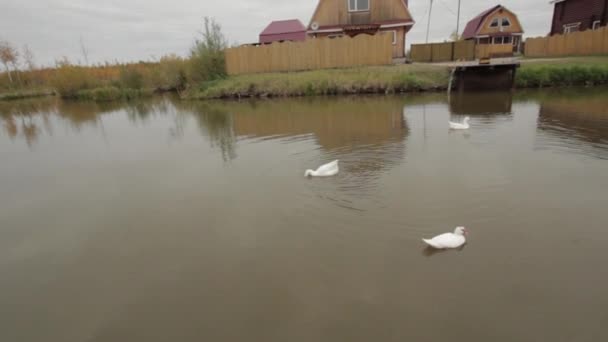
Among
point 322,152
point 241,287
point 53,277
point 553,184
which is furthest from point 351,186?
point 53,277

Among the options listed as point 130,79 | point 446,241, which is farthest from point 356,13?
point 446,241

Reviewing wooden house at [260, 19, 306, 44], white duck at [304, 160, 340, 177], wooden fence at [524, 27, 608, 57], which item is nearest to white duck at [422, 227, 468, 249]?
white duck at [304, 160, 340, 177]

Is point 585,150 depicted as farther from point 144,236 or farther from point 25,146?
point 25,146

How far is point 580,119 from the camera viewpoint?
9703mm

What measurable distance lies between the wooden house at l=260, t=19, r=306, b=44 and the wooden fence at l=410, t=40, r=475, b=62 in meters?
15.5

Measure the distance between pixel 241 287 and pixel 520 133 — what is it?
8235 millimetres

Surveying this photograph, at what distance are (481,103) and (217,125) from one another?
10.9m

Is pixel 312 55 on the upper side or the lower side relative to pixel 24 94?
upper

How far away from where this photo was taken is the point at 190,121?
1395 centimetres

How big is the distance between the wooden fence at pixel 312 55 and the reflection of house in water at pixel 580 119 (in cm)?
1014

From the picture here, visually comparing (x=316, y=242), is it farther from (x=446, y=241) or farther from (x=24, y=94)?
(x=24, y=94)

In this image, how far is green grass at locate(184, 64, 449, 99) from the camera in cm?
1825

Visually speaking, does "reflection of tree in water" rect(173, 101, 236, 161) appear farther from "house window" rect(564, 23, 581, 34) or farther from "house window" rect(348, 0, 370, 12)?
"house window" rect(564, 23, 581, 34)

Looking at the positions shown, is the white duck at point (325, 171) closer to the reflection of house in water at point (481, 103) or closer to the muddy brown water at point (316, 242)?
the muddy brown water at point (316, 242)
